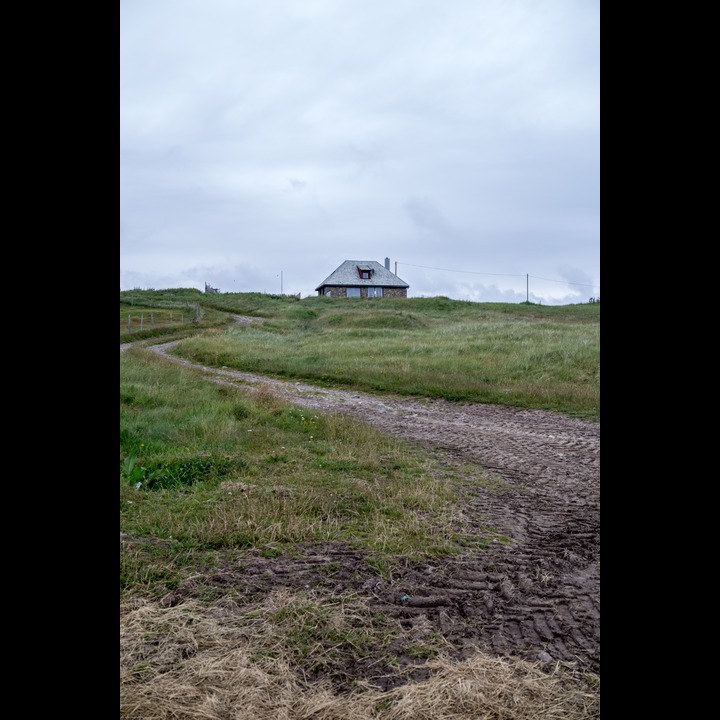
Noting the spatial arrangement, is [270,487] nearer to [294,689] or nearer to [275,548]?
[275,548]

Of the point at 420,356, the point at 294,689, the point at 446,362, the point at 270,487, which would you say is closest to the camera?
the point at 294,689

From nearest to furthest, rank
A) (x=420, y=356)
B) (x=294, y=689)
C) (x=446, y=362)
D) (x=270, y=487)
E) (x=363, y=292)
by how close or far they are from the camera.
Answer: (x=294, y=689) → (x=270, y=487) → (x=446, y=362) → (x=420, y=356) → (x=363, y=292)

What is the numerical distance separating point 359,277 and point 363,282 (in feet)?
3.67

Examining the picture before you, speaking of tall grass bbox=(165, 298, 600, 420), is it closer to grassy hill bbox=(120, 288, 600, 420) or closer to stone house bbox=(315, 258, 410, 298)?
grassy hill bbox=(120, 288, 600, 420)

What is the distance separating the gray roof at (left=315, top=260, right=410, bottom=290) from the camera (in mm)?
71438

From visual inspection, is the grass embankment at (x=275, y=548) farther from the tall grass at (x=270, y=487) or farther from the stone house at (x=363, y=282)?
the stone house at (x=363, y=282)

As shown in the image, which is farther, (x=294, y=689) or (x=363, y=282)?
(x=363, y=282)

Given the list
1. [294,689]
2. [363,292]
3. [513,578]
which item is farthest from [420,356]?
[363,292]

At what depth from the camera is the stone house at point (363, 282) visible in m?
71.2

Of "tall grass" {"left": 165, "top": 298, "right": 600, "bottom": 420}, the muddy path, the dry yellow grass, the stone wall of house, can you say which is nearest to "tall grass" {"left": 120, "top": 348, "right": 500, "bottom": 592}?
the muddy path

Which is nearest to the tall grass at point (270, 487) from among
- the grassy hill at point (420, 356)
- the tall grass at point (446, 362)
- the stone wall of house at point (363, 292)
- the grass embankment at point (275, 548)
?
the grass embankment at point (275, 548)

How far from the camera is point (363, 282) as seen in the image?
71.2m
